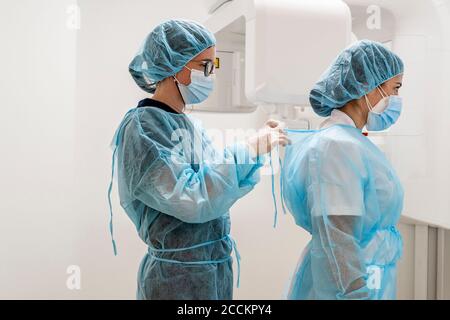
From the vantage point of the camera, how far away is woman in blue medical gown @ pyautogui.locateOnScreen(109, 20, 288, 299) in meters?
1.31

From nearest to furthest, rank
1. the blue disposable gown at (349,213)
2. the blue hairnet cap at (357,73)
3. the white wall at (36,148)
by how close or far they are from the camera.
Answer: the blue disposable gown at (349,213) < the blue hairnet cap at (357,73) < the white wall at (36,148)

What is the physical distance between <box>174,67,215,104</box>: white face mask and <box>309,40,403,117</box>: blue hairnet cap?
0.99ft

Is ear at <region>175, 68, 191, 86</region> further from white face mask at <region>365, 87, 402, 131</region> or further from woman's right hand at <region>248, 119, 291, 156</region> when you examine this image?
white face mask at <region>365, 87, 402, 131</region>

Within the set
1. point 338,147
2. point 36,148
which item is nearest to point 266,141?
point 338,147

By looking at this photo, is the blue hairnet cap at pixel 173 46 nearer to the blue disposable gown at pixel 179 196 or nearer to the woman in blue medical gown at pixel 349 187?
the blue disposable gown at pixel 179 196

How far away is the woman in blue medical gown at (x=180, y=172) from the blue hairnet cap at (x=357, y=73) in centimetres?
17

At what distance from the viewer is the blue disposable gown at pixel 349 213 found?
125 centimetres

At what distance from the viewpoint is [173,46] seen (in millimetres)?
1409

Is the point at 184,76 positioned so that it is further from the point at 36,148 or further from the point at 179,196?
the point at 36,148

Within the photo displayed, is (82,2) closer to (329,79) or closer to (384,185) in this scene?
(329,79)

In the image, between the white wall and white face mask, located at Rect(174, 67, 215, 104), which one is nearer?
white face mask, located at Rect(174, 67, 215, 104)

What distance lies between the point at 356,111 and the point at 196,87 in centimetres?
42

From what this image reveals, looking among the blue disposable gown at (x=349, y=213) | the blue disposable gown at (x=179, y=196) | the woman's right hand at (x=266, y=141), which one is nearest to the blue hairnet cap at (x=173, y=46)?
the blue disposable gown at (x=179, y=196)

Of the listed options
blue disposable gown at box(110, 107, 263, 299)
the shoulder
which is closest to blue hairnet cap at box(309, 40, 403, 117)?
the shoulder
